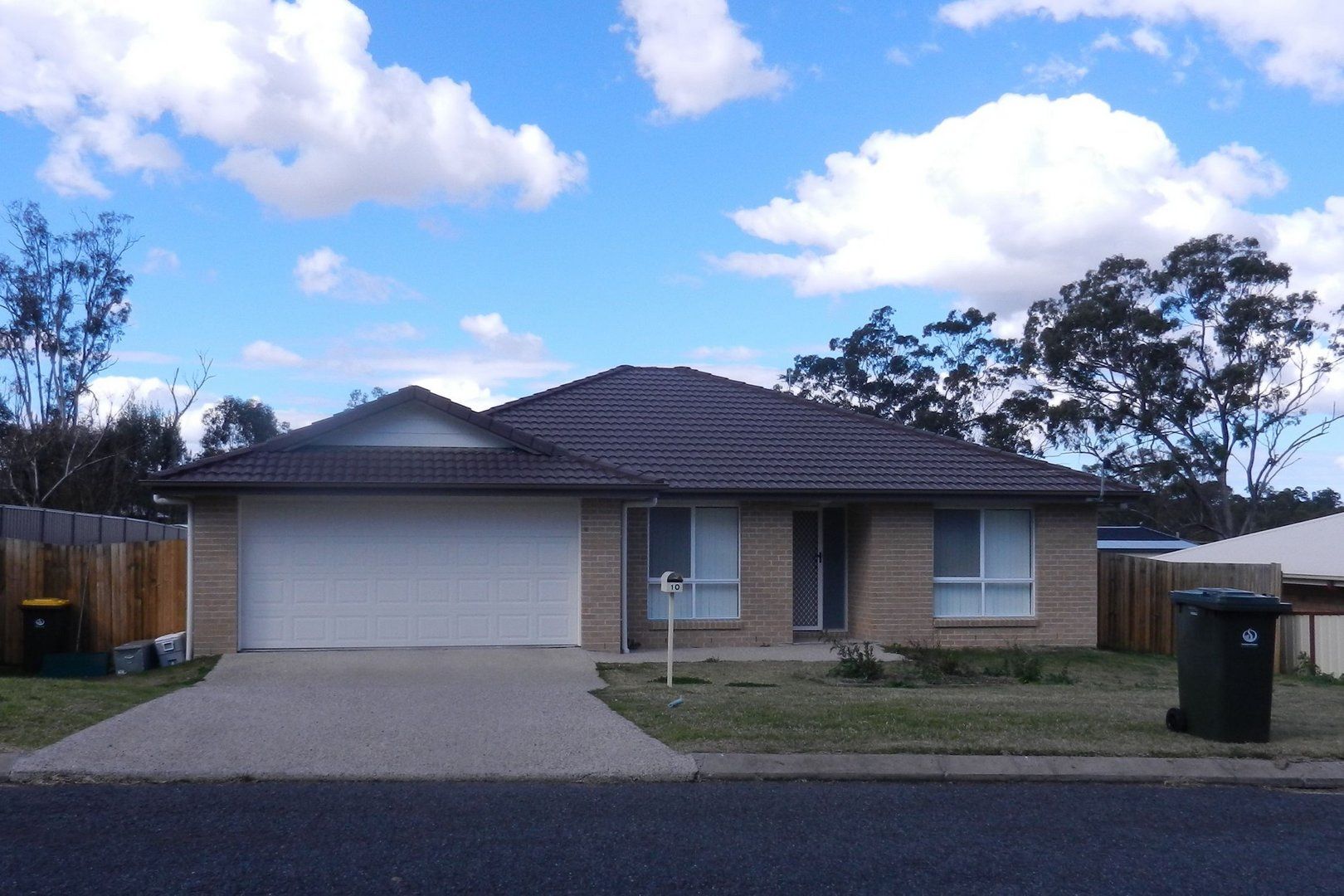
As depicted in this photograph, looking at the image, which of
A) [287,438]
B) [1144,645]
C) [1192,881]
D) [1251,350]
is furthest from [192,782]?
[1251,350]

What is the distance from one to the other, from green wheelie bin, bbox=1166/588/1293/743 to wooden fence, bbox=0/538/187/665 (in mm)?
12502

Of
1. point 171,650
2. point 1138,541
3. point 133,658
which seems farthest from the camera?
point 1138,541

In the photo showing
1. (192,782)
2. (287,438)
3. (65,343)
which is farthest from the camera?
(65,343)

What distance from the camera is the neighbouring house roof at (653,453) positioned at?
16.0 m

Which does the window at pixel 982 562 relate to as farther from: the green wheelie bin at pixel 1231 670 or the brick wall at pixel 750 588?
the green wheelie bin at pixel 1231 670

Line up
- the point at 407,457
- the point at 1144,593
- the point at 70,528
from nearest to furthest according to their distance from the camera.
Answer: the point at 407,457 < the point at 1144,593 < the point at 70,528

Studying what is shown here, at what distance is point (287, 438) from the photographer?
16516 mm

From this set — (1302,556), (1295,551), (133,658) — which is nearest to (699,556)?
(133,658)

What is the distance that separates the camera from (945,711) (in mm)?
A: 11414

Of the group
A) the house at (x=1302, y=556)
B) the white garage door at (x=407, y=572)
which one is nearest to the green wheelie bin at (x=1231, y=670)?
the white garage door at (x=407, y=572)

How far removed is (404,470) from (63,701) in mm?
5555

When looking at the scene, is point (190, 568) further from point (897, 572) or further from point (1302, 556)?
point (1302, 556)

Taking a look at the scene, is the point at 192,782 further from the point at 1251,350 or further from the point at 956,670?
the point at 1251,350

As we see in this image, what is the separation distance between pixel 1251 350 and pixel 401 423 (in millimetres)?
29499
